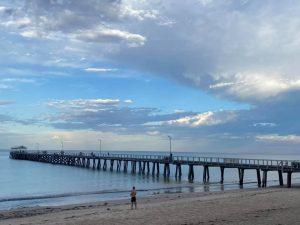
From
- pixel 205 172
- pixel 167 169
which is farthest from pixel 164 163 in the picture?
pixel 205 172

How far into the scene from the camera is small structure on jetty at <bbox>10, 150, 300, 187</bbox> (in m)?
42.4

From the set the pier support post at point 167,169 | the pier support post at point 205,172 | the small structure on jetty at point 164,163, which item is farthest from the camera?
the pier support post at point 167,169

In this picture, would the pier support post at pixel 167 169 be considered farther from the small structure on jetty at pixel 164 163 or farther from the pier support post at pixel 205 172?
the pier support post at pixel 205 172

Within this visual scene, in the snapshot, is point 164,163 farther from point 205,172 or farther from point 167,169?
point 205,172

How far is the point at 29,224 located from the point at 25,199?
1848 cm

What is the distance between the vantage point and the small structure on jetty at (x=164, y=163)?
4244 centimetres

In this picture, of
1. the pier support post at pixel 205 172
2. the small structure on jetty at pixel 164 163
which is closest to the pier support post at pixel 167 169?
the small structure on jetty at pixel 164 163

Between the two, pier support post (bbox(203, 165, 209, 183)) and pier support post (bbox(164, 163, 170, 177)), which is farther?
pier support post (bbox(164, 163, 170, 177))

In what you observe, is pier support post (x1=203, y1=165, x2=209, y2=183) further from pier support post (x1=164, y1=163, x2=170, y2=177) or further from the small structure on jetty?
pier support post (x1=164, y1=163, x2=170, y2=177)

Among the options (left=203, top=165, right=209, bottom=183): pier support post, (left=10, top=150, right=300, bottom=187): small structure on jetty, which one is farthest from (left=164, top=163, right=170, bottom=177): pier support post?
(left=203, top=165, right=209, bottom=183): pier support post

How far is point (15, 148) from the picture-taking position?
157 metres

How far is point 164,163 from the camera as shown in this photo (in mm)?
62562

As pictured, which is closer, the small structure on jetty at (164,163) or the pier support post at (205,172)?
the small structure on jetty at (164,163)

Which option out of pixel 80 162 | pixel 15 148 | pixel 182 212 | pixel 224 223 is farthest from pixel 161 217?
pixel 15 148
